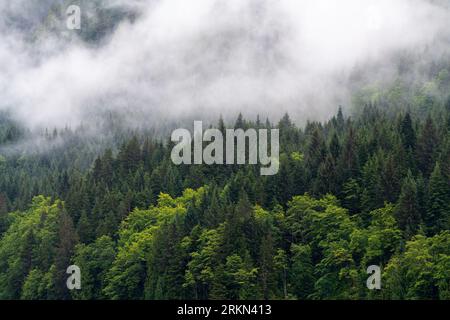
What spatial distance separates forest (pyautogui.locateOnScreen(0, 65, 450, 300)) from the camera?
324 ft

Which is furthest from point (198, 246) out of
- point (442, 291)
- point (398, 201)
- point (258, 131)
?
point (258, 131)
